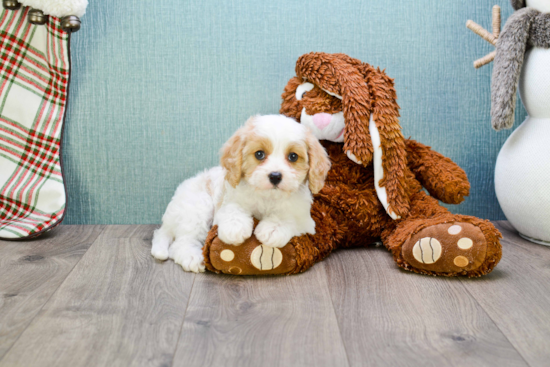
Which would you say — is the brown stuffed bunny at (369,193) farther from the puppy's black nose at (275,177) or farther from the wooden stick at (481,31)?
the wooden stick at (481,31)

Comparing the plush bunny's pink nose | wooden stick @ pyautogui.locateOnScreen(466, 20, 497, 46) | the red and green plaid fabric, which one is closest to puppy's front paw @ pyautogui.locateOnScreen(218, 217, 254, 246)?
the plush bunny's pink nose

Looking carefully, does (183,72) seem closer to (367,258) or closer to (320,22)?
(320,22)

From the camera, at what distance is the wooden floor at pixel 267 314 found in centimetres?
111

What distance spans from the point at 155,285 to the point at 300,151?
0.58 m

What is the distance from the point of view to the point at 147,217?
216 cm

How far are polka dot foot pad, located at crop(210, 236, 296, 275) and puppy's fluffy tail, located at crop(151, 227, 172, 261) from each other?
0.25 m

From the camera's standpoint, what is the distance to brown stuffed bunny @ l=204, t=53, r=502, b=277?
1.52 meters

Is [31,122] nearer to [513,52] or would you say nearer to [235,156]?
[235,156]

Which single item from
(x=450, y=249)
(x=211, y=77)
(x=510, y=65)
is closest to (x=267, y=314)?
(x=450, y=249)

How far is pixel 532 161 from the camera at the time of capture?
1.78 meters

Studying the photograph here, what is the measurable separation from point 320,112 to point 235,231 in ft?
1.73

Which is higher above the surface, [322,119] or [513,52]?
[513,52]

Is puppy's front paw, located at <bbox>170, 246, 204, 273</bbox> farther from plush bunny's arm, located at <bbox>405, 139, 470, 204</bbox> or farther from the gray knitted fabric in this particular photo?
the gray knitted fabric

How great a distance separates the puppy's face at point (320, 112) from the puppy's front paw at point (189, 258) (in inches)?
22.7
